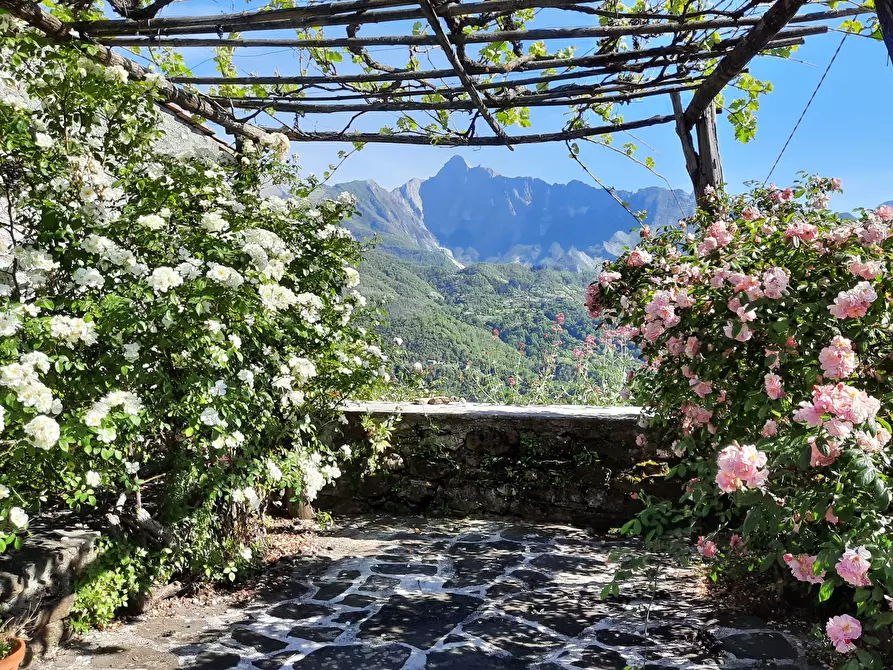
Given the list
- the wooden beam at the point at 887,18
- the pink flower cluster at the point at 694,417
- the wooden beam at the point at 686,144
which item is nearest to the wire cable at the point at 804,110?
the wooden beam at the point at 686,144

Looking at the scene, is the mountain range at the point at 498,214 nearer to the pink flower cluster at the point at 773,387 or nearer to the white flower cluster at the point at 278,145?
the white flower cluster at the point at 278,145

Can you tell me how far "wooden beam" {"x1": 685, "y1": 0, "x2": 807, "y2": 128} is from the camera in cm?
297

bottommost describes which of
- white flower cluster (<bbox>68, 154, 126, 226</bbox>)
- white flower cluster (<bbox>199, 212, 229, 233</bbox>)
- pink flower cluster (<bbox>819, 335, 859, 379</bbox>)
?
pink flower cluster (<bbox>819, 335, 859, 379</bbox>)

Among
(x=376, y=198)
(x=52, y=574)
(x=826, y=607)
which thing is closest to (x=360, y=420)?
(x=52, y=574)

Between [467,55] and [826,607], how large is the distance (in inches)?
145

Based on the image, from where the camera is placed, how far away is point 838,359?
1.80 m

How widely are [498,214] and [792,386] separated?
6557cm

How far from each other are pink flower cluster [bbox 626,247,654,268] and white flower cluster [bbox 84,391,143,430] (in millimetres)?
2454

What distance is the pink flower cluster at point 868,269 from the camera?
1938 millimetres

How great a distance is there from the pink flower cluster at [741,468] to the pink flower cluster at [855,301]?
55cm

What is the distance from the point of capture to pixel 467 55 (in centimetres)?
399

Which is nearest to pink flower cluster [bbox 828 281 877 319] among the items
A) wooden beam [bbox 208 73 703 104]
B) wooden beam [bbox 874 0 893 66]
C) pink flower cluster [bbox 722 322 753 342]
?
pink flower cluster [bbox 722 322 753 342]

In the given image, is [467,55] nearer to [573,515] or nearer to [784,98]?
[784,98]

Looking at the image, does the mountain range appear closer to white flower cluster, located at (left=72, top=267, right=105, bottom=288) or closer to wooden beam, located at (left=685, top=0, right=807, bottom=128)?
wooden beam, located at (left=685, top=0, right=807, bottom=128)
